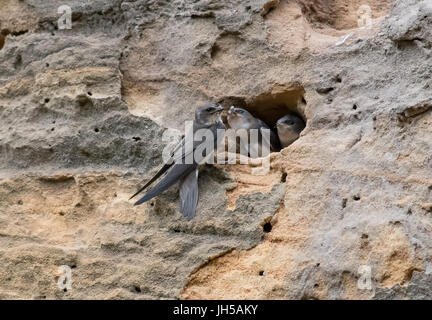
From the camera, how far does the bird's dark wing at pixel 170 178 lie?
128 inches

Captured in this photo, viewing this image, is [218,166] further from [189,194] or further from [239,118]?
[239,118]

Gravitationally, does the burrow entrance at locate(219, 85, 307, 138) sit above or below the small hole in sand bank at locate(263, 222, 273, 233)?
above

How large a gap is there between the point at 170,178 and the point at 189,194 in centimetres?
12

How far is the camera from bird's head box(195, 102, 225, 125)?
11.6 ft

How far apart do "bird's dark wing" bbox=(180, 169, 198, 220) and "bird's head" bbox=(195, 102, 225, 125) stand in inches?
11.7

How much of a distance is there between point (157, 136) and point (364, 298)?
1.30 m

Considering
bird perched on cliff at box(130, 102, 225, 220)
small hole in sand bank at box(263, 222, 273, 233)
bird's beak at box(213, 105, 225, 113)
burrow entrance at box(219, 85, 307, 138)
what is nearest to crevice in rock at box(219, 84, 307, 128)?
burrow entrance at box(219, 85, 307, 138)

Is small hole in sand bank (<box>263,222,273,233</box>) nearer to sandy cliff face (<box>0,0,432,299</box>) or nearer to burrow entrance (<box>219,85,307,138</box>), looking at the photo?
sandy cliff face (<box>0,0,432,299</box>)

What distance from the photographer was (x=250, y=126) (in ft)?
12.5

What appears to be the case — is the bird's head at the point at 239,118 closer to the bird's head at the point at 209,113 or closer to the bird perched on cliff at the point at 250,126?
the bird perched on cliff at the point at 250,126

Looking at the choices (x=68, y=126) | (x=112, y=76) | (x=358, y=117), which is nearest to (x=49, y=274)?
(x=68, y=126)

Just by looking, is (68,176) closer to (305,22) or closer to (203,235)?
(203,235)

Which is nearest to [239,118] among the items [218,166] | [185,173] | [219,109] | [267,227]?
[219,109]

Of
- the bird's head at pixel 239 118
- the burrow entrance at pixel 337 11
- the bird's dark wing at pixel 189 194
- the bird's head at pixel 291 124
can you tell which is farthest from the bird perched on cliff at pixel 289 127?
the bird's dark wing at pixel 189 194
